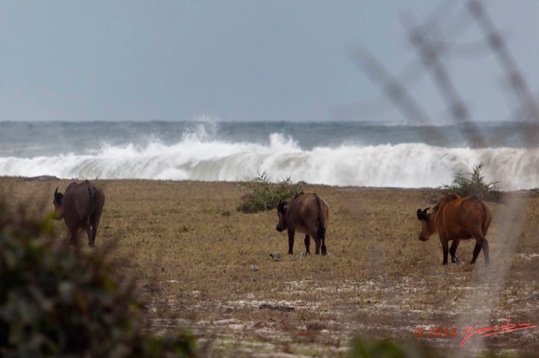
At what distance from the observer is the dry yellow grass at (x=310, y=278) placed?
19.8ft

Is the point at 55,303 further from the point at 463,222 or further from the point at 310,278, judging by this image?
the point at 463,222

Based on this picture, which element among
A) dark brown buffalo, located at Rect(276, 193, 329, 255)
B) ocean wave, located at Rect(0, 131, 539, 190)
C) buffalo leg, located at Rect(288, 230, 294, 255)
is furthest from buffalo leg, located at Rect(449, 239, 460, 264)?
ocean wave, located at Rect(0, 131, 539, 190)

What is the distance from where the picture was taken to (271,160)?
46.3 m

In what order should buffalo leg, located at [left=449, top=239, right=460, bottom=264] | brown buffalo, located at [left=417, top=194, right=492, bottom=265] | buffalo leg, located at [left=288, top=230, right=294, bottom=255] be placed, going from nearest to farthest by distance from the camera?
1. brown buffalo, located at [left=417, top=194, right=492, bottom=265]
2. buffalo leg, located at [left=449, top=239, right=460, bottom=264]
3. buffalo leg, located at [left=288, top=230, right=294, bottom=255]

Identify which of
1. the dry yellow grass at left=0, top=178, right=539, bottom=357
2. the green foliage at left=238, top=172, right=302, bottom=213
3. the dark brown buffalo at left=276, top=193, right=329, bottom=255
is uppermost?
the green foliage at left=238, top=172, right=302, bottom=213

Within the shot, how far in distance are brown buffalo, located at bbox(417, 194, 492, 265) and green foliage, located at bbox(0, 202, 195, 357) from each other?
35.9ft

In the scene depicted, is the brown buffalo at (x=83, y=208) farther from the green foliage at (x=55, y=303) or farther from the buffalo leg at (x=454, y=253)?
the green foliage at (x=55, y=303)

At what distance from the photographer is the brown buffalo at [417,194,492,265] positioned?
1407cm

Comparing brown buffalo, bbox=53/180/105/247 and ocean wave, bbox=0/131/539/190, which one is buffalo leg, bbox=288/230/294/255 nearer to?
brown buffalo, bbox=53/180/105/247

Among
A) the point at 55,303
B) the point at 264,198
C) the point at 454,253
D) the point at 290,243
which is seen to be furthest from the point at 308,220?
the point at 55,303

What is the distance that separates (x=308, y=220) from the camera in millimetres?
16203

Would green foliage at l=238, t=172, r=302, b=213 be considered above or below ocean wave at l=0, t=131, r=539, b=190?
below

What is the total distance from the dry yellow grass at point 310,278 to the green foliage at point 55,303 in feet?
1.35

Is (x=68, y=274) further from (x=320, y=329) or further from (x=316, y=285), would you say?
(x=316, y=285)
